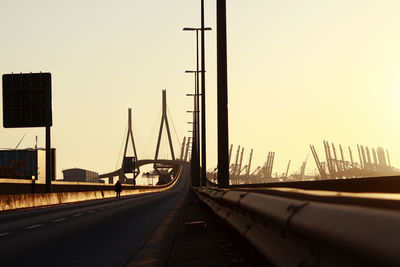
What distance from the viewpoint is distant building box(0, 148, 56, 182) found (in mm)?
104125

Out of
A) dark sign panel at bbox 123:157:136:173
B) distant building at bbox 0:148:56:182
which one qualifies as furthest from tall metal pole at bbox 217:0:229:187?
dark sign panel at bbox 123:157:136:173

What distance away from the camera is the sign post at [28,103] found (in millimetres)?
46250

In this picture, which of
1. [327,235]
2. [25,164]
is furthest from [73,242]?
[25,164]

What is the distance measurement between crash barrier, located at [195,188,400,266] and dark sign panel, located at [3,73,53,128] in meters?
41.2

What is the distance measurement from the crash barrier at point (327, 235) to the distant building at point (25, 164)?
94.9 m

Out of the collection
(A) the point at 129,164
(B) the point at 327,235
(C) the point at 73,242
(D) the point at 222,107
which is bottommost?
(C) the point at 73,242

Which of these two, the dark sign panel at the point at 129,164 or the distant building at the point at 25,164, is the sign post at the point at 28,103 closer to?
the distant building at the point at 25,164

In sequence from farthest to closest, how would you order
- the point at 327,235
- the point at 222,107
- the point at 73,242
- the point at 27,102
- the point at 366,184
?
the point at 27,102
the point at 222,107
the point at 73,242
the point at 366,184
the point at 327,235

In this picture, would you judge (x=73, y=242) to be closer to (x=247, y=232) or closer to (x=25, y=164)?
(x=247, y=232)

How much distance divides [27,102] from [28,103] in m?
0.09

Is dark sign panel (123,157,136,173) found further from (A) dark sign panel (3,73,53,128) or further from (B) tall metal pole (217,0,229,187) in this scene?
(B) tall metal pole (217,0,229,187)

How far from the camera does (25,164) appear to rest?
114562 mm

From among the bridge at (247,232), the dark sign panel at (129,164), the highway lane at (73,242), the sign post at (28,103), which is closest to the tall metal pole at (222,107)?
the bridge at (247,232)

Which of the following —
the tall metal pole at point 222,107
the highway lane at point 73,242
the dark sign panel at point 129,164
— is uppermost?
the tall metal pole at point 222,107
